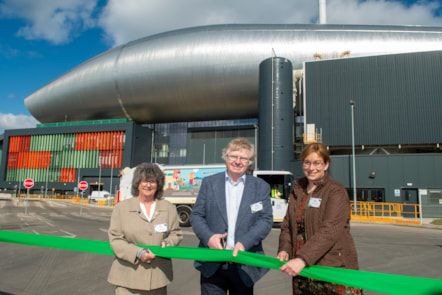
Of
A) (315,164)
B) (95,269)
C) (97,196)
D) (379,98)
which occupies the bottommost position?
(97,196)

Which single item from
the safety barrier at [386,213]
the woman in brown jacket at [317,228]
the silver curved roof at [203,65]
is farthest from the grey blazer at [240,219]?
the silver curved roof at [203,65]

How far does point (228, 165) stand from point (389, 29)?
52021 mm

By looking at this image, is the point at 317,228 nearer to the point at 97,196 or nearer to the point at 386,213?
the point at 386,213

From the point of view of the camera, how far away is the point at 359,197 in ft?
96.5

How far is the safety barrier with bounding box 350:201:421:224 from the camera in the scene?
22.8 m

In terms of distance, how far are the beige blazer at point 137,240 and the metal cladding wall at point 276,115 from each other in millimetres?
33557

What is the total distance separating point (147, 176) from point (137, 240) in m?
0.64

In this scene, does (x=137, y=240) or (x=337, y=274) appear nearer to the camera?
(x=337, y=274)

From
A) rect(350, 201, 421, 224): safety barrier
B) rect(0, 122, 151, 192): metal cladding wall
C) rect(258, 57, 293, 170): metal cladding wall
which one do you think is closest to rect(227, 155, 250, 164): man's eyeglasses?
rect(350, 201, 421, 224): safety barrier

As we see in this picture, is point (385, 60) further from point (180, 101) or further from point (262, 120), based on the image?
point (180, 101)

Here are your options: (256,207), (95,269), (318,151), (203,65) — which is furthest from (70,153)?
(318,151)

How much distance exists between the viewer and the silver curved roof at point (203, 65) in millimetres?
46094

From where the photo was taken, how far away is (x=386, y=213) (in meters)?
26.0

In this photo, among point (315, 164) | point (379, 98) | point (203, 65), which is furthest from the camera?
point (203, 65)
